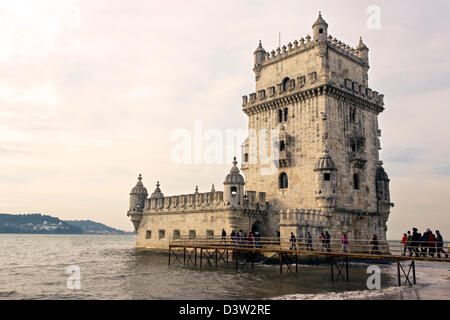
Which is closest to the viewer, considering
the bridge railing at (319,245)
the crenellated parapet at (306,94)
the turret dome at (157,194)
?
the bridge railing at (319,245)

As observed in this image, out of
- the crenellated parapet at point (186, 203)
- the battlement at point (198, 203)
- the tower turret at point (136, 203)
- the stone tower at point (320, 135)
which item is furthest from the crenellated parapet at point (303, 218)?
the tower turret at point (136, 203)

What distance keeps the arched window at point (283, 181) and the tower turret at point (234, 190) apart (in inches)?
170

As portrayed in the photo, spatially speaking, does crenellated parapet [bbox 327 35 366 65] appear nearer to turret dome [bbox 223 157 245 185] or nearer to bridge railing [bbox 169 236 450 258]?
turret dome [bbox 223 157 245 185]

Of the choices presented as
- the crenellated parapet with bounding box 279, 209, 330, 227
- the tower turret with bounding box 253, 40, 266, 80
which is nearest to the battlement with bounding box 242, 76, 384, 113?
the tower turret with bounding box 253, 40, 266, 80

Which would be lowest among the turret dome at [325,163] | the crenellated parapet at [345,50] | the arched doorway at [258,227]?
the arched doorway at [258,227]

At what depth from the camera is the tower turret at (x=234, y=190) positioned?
3541 centimetres

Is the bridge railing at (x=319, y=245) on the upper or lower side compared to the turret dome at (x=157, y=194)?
lower

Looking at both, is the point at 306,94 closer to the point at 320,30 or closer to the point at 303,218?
the point at 320,30

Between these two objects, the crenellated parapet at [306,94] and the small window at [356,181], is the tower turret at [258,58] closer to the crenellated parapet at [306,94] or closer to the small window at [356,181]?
the crenellated parapet at [306,94]

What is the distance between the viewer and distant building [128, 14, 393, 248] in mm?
34031

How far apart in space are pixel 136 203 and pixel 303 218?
A: 25.7 metres

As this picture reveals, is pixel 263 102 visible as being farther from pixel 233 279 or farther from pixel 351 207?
pixel 233 279

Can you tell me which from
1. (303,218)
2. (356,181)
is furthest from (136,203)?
(356,181)
